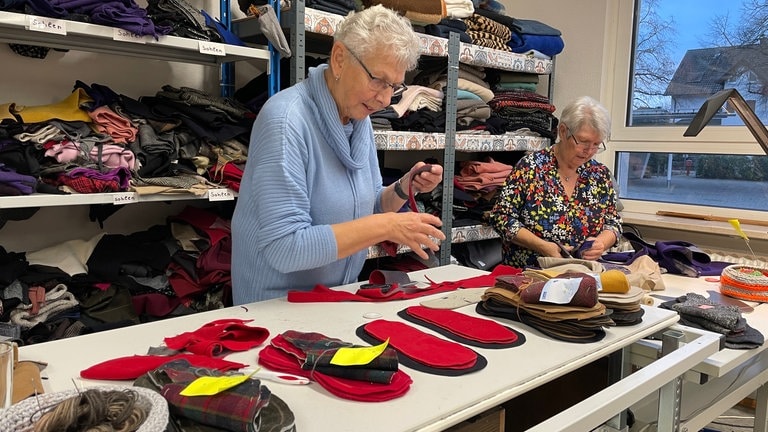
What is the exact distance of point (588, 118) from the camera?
90.1 inches

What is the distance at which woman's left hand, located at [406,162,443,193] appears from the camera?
1.64 m

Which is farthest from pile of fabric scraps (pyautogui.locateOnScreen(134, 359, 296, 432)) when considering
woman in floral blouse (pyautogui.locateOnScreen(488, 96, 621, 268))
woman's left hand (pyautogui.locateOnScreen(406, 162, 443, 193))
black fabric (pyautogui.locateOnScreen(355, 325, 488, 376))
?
woman in floral blouse (pyautogui.locateOnScreen(488, 96, 621, 268))

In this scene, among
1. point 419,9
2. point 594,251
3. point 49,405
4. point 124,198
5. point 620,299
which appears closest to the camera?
point 49,405

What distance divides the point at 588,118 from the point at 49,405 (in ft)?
6.90

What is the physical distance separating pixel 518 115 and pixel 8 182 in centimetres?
244

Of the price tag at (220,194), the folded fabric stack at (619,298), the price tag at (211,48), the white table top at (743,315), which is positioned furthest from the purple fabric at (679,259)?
the price tag at (211,48)

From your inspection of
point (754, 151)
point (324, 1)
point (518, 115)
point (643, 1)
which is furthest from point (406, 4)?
point (754, 151)

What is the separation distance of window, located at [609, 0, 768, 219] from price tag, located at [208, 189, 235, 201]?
2383 millimetres

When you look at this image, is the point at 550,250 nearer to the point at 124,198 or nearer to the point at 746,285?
the point at 746,285

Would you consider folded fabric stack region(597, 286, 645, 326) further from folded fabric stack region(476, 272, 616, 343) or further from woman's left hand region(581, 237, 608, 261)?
woman's left hand region(581, 237, 608, 261)

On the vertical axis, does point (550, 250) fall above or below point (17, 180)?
below

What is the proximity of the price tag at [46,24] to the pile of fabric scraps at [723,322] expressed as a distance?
2014 mm

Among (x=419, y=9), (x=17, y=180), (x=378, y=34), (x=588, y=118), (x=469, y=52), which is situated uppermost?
(x=419, y=9)

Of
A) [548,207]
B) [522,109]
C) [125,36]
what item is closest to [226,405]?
[125,36]
